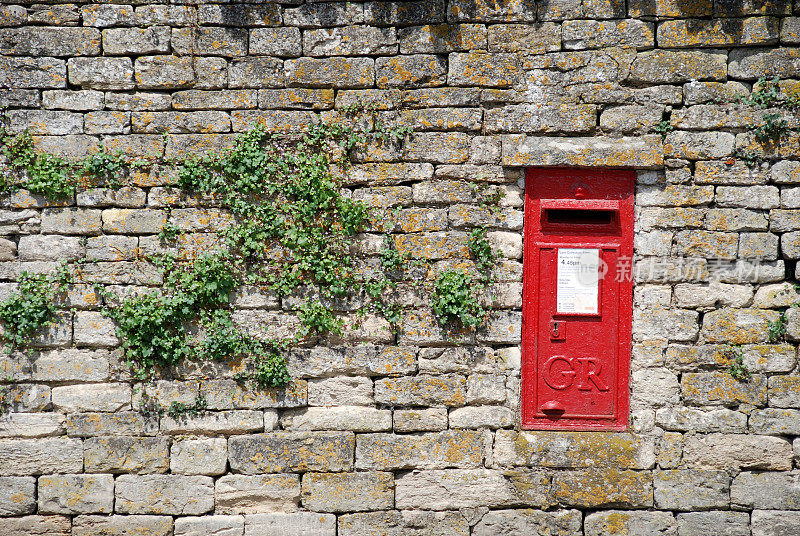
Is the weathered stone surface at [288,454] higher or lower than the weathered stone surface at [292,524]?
higher

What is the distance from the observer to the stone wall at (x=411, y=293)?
367 centimetres

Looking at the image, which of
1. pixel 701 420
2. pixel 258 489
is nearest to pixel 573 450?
pixel 701 420

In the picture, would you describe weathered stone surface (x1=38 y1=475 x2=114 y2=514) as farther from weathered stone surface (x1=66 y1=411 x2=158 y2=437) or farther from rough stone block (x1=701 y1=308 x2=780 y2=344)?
rough stone block (x1=701 y1=308 x2=780 y2=344)

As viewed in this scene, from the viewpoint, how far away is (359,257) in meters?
3.74

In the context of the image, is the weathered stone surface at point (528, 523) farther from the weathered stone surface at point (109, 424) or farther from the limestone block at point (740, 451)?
the weathered stone surface at point (109, 424)

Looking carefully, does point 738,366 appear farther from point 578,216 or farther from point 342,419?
point 342,419

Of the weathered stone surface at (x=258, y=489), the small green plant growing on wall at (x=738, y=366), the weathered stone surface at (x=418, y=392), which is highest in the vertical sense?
the small green plant growing on wall at (x=738, y=366)

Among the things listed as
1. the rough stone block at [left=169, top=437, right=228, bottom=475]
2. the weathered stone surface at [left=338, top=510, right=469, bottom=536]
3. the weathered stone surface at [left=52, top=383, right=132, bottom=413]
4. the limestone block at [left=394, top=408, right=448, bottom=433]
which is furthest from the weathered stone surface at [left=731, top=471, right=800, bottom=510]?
the weathered stone surface at [left=52, top=383, right=132, bottom=413]

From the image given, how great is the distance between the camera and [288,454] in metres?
3.71

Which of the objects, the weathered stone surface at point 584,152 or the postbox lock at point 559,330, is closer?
the weathered stone surface at point 584,152

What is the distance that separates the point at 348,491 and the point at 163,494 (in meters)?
1.26

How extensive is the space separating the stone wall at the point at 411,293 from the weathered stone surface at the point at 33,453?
15mm

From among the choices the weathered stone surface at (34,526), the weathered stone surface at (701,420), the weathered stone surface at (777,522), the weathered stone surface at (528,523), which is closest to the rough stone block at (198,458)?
the weathered stone surface at (34,526)

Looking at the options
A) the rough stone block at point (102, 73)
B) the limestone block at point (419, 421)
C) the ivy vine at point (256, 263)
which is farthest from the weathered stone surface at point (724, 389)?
the rough stone block at point (102, 73)
